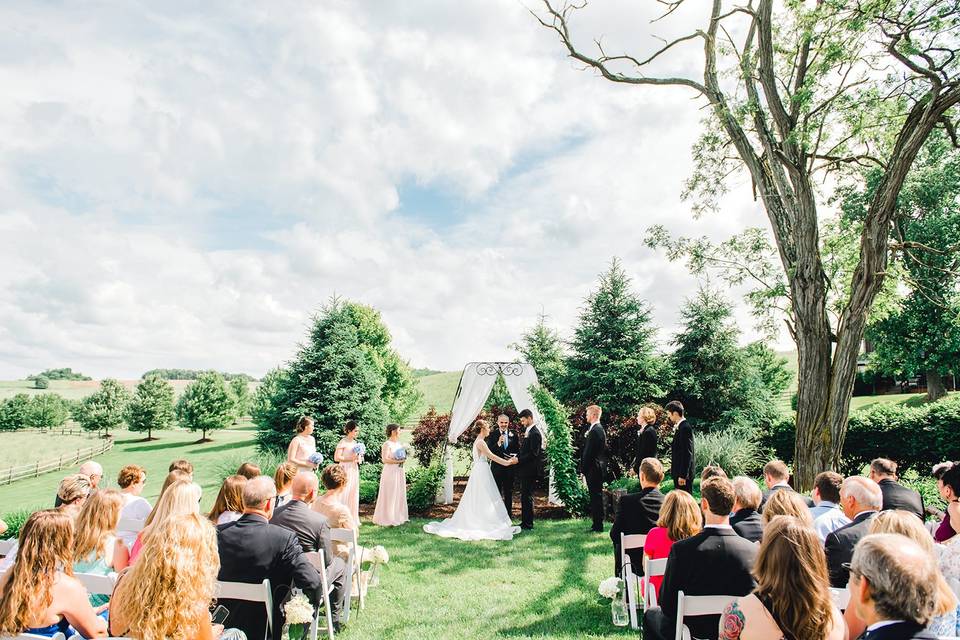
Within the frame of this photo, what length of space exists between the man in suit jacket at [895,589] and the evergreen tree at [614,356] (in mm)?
14148

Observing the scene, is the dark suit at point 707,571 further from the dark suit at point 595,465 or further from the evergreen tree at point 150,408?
the evergreen tree at point 150,408

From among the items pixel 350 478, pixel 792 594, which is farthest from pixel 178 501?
pixel 350 478

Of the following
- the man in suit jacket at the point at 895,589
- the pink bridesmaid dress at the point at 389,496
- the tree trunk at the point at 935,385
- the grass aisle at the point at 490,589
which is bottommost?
the grass aisle at the point at 490,589

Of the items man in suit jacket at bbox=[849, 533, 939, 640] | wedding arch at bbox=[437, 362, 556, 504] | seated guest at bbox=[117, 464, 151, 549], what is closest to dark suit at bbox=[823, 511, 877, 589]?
man in suit jacket at bbox=[849, 533, 939, 640]

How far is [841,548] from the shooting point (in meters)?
3.89

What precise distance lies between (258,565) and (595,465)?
6.12 m

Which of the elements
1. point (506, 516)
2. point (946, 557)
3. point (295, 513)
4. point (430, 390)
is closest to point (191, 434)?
point (430, 390)

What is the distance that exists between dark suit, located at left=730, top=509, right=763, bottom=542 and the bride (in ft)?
17.4

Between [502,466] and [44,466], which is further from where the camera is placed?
[44,466]

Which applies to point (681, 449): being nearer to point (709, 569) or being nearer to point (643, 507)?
point (643, 507)

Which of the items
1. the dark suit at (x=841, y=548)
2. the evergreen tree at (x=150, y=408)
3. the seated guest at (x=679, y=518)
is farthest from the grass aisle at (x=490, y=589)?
the evergreen tree at (x=150, y=408)

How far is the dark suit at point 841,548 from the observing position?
387 centimetres

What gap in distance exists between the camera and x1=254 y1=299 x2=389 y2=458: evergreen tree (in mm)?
14445

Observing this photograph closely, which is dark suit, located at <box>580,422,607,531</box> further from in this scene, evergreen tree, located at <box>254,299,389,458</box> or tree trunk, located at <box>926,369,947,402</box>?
tree trunk, located at <box>926,369,947,402</box>
